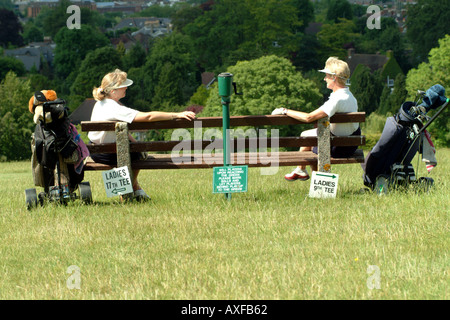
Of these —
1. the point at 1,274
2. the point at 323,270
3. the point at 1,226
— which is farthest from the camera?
the point at 1,226

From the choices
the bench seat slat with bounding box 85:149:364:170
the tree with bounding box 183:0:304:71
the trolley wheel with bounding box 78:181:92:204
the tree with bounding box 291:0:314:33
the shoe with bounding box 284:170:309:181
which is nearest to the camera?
the trolley wheel with bounding box 78:181:92:204

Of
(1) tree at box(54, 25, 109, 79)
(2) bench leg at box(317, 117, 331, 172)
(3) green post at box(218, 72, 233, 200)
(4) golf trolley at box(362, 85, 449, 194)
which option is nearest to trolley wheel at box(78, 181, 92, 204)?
(3) green post at box(218, 72, 233, 200)

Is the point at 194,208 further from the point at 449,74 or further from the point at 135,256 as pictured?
the point at 449,74

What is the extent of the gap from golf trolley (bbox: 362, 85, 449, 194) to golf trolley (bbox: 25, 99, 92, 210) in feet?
11.4

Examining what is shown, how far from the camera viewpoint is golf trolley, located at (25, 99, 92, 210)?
7.86 metres

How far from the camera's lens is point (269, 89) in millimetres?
64625

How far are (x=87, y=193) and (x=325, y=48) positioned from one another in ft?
413

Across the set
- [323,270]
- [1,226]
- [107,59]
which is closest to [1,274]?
[1,226]

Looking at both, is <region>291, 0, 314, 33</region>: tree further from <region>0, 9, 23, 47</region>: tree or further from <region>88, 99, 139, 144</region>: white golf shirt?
<region>88, 99, 139, 144</region>: white golf shirt

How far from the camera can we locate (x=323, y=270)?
16.7 feet

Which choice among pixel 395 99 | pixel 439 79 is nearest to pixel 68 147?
pixel 439 79

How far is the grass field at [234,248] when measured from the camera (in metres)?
4.82

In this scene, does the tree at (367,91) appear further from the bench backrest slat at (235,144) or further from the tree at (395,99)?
the bench backrest slat at (235,144)

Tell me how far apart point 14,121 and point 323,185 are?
60.2m
